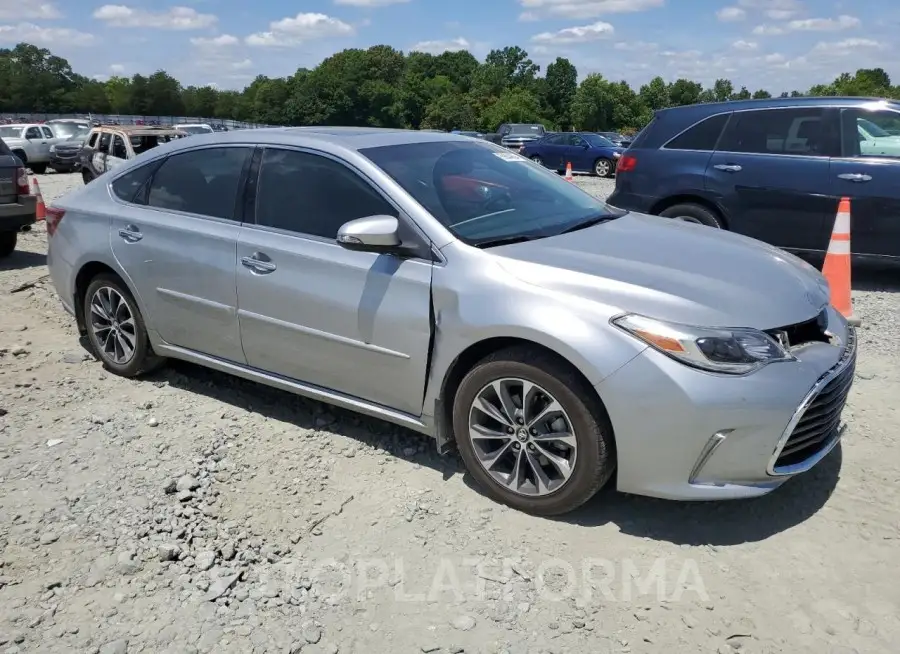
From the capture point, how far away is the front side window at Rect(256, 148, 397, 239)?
3.89 metres

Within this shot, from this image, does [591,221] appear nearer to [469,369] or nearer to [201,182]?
[469,369]

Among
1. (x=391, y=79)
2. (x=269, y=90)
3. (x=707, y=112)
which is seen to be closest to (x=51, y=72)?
(x=269, y=90)

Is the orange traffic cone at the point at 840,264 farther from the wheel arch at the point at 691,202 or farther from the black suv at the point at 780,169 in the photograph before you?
the wheel arch at the point at 691,202

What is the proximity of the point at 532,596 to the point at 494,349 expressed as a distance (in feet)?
3.41

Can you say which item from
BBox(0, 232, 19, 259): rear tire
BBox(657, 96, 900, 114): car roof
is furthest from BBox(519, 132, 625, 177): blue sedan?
BBox(0, 232, 19, 259): rear tire

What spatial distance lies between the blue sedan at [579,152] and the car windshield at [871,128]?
1769 cm

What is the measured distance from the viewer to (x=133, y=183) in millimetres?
4941

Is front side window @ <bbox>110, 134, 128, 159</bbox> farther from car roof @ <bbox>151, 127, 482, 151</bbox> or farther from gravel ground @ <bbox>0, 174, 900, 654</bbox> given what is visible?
gravel ground @ <bbox>0, 174, 900, 654</bbox>

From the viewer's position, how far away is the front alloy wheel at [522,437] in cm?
328

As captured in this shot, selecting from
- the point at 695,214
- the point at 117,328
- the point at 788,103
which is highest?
the point at 788,103

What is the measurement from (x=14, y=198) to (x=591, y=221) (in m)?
7.48

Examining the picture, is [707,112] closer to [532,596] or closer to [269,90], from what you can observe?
[532,596]

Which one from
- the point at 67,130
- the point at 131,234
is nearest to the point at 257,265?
the point at 131,234

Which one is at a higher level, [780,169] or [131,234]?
[780,169]
